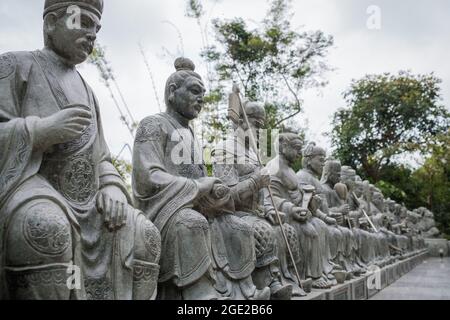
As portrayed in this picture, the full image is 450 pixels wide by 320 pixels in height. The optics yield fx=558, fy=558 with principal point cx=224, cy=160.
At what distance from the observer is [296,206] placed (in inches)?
258

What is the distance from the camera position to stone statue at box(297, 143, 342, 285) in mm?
7137

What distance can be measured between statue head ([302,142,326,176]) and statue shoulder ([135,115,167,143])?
14.7 feet

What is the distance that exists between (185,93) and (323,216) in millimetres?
4039

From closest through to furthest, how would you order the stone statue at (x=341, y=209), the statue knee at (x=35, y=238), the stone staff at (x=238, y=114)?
the statue knee at (x=35, y=238)
the stone staff at (x=238, y=114)
the stone statue at (x=341, y=209)

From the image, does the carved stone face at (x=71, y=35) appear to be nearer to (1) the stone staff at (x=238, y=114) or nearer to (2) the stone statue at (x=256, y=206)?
(2) the stone statue at (x=256, y=206)

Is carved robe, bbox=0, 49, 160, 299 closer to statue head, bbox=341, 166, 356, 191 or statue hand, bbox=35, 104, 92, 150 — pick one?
statue hand, bbox=35, 104, 92, 150

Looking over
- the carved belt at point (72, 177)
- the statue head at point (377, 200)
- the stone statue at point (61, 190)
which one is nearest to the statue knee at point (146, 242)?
the stone statue at point (61, 190)

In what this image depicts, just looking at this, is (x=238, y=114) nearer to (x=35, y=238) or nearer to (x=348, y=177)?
(x=35, y=238)

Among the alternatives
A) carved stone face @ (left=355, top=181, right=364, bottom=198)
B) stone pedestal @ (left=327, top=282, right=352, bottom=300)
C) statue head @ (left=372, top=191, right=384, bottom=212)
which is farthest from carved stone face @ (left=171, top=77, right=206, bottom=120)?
statue head @ (left=372, top=191, right=384, bottom=212)

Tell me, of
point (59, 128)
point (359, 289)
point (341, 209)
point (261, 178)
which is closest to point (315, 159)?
point (341, 209)

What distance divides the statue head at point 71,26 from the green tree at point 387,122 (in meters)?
26.9

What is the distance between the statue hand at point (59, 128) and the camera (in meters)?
3.04
